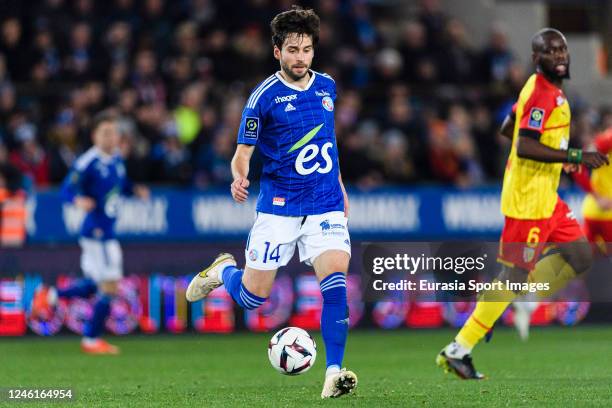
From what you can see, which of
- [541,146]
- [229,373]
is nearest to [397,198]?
[229,373]

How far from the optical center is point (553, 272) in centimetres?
1033

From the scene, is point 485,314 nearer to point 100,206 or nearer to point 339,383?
point 339,383

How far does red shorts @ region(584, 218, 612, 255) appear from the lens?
12.5 meters

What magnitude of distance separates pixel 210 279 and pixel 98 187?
14.9 ft

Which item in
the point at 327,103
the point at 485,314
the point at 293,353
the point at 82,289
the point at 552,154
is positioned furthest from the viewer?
the point at 82,289

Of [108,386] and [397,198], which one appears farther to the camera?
[397,198]

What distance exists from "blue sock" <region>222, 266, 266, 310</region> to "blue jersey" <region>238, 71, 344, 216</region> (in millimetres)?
650

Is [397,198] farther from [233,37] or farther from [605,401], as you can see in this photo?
[605,401]

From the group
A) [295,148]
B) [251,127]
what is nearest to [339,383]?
[295,148]

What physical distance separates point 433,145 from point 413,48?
8.91 ft

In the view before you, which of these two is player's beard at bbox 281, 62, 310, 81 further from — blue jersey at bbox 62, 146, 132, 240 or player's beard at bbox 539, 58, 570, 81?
blue jersey at bbox 62, 146, 132, 240

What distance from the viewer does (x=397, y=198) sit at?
58.6ft

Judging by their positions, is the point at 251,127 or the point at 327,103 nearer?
the point at 251,127

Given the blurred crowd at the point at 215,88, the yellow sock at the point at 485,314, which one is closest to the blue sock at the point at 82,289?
the blurred crowd at the point at 215,88
